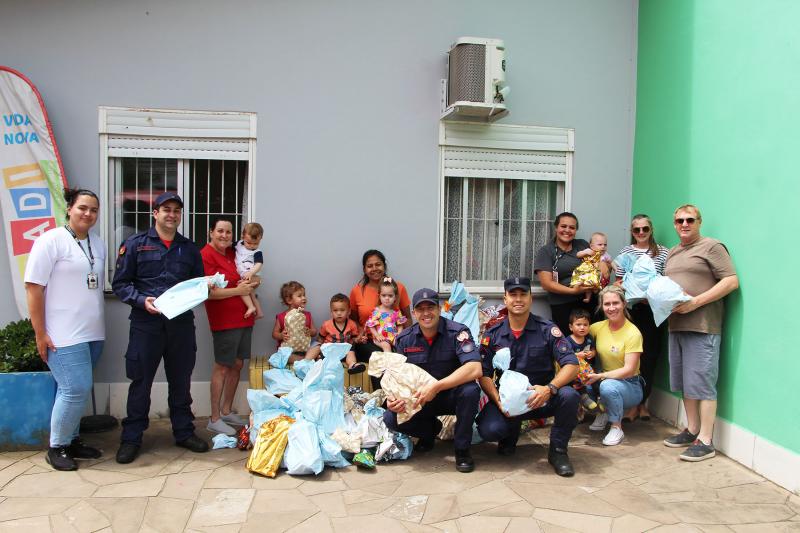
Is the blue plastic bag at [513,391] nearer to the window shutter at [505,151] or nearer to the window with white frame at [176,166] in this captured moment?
the window shutter at [505,151]

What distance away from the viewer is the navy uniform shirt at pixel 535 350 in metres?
4.71

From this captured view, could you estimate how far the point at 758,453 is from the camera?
4617 mm

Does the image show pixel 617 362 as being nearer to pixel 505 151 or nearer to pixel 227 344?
pixel 505 151

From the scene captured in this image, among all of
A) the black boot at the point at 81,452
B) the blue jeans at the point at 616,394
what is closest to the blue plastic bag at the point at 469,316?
the blue jeans at the point at 616,394

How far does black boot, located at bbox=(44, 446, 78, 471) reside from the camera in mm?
4500

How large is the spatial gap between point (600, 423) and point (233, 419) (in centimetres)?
326

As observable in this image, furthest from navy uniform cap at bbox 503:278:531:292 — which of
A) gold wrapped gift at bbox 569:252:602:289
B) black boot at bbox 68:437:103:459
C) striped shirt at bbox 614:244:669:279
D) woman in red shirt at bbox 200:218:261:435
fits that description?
black boot at bbox 68:437:103:459

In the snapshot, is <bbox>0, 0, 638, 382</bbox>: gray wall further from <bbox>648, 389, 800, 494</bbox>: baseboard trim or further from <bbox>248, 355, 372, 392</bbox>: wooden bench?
<bbox>648, 389, 800, 494</bbox>: baseboard trim

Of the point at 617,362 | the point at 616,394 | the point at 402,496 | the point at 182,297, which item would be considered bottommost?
the point at 402,496

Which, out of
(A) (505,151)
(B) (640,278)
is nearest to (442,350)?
(B) (640,278)

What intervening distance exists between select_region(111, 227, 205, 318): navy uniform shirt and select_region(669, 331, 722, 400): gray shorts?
3.98 m

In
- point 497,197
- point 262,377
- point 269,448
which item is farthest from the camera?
point 497,197

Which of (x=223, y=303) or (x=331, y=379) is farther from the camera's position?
(x=223, y=303)

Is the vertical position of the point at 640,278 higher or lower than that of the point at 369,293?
higher
